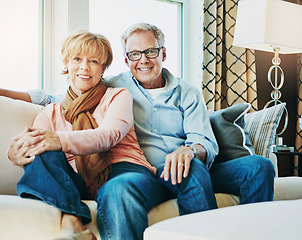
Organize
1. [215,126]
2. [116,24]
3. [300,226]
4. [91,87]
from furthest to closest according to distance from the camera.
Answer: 1. [116,24]
2. [215,126]
3. [91,87]
4. [300,226]

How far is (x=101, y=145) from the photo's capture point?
1482 millimetres

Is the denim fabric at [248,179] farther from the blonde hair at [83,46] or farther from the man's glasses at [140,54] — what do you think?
the blonde hair at [83,46]

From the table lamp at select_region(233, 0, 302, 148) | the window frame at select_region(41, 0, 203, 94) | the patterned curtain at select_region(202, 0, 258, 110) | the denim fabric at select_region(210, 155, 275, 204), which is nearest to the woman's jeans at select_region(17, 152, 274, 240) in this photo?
the denim fabric at select_region(210, 155, 275, 204)

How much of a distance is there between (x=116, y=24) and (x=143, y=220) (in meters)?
2.08

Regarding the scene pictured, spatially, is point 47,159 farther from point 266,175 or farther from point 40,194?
point 266,175

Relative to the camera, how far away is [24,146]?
4.47 feet

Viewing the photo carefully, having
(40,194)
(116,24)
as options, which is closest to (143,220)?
(40,194)

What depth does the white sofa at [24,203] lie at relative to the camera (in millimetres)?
1184

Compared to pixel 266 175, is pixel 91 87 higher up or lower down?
higher up

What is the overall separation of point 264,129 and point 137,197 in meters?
1.01

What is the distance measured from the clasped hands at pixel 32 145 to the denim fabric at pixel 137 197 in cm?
22

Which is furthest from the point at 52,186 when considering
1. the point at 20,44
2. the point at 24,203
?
the point at 20,44

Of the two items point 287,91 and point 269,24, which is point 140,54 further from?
point 287,91

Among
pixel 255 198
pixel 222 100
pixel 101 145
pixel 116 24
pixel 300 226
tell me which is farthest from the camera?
pixel 222 100
